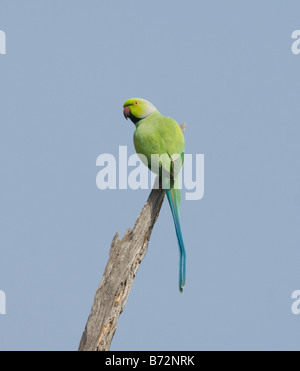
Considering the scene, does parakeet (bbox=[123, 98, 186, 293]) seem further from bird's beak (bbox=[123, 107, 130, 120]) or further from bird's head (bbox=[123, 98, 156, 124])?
bird's beak (bbox=[123, 107, 130, 120])

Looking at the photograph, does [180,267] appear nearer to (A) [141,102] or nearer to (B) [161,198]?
(B) [161,198]

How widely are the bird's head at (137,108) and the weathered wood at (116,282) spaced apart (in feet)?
2.86

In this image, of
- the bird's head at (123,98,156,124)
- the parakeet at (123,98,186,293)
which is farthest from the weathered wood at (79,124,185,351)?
the bird's head at (123,98,156,124)

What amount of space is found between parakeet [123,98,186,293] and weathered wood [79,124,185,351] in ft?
0.80

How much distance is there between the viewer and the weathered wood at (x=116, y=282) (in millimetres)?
4613

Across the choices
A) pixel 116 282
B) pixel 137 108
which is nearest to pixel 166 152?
pixel 137 108

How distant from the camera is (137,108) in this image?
206 inches

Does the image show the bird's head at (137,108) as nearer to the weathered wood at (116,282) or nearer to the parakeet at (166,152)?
the parakeet at (166,152)

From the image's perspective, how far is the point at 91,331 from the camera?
15.1 ft

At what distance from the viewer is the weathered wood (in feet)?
15.1

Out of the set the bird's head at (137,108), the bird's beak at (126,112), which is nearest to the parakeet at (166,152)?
the bird's head at (137,108)

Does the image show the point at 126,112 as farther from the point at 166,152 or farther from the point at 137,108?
the point at 166,152

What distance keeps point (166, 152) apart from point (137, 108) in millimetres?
582

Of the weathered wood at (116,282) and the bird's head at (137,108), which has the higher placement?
the bird's head at (137,108)
